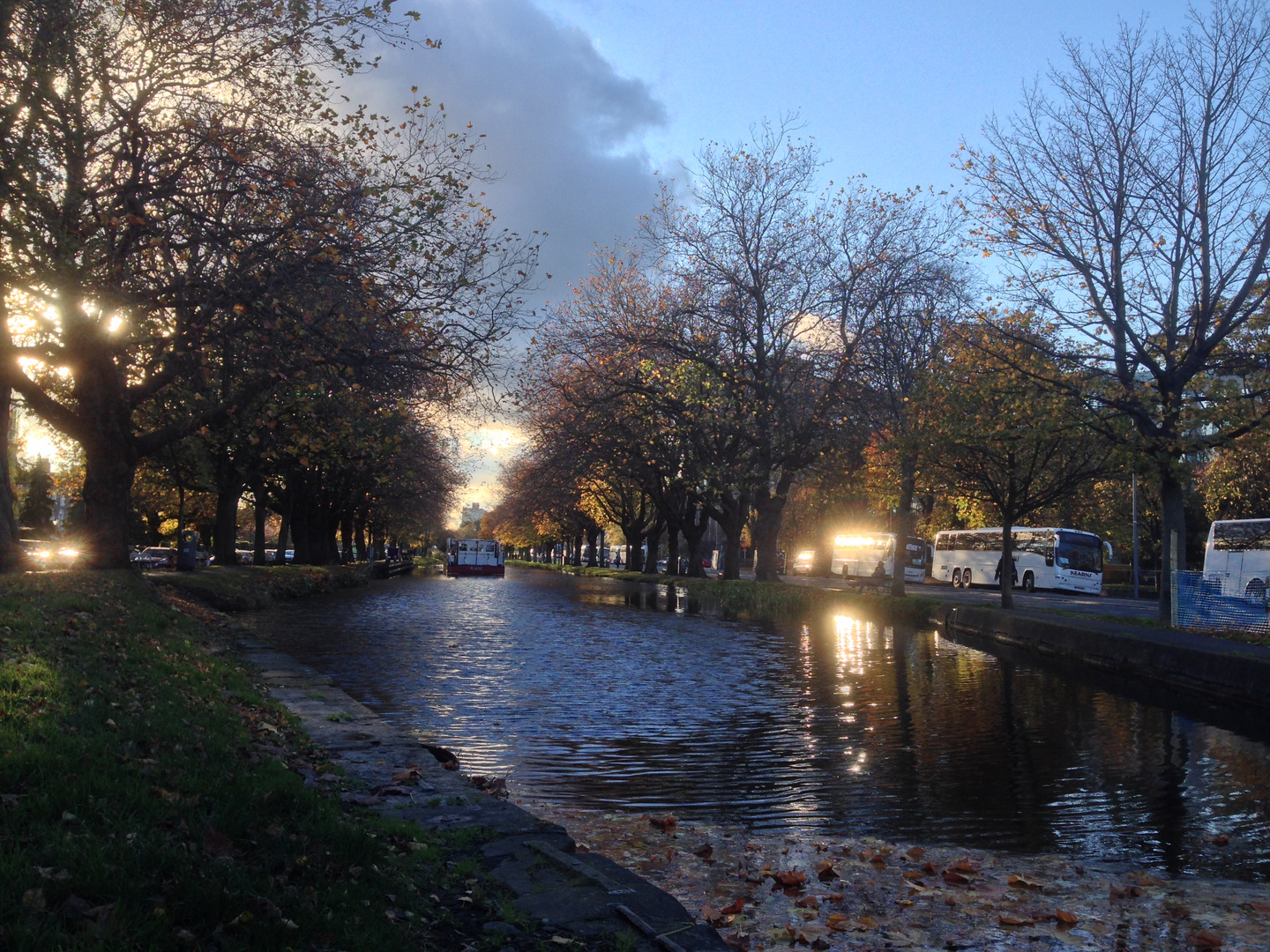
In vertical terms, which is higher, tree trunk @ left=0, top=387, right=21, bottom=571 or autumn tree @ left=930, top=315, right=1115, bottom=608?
autumn tree @ left=930, top=315, right=1115, bottom=608

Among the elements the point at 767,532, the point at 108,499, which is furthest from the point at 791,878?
the point at 767,532

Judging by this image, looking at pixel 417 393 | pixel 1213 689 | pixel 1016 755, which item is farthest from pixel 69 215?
pixel 1213 689

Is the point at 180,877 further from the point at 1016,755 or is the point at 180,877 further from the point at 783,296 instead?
the point at 783,296

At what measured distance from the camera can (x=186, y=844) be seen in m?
4.04

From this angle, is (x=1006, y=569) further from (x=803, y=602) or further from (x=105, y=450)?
(x=105, y=450)

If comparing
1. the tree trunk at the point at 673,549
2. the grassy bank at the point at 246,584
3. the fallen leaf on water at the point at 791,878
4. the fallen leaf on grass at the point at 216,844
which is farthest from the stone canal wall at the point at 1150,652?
the tree trunk at the point at 673,549

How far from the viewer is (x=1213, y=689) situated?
1473 cm

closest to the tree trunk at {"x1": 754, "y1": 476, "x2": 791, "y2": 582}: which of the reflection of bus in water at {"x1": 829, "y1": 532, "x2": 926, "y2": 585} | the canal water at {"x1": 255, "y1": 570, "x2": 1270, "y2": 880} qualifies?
the canal water at {"x1": 255, "y1": 570, "x2": 1270, "y2": 880}

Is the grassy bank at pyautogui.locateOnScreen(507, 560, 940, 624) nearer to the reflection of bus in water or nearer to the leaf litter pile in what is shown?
the leaf litter pile

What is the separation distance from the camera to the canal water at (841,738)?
745 centimetres

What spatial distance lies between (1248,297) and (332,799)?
20.7 meters

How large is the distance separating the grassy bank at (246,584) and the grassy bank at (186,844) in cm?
1875

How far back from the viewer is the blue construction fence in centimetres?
1822

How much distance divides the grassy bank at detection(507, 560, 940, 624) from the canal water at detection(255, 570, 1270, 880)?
770cm
